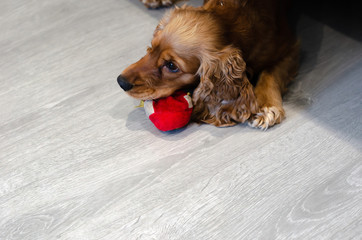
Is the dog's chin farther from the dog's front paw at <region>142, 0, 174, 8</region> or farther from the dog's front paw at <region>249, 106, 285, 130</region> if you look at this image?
the dog's front paw at <region>142, 0, 174, 8</region>

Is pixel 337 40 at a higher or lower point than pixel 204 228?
higher

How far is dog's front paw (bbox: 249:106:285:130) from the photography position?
1570mm

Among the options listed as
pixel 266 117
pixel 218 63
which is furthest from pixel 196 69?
pixel 266 117

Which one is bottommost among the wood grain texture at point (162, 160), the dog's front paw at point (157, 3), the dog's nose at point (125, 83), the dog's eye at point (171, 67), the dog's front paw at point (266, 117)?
the wood grain texture at point (162, 160)

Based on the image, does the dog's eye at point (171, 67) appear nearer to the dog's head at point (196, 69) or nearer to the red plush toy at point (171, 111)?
the dog's head at point (196, 69)

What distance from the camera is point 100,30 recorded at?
221 cm

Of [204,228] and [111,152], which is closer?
[204,228]

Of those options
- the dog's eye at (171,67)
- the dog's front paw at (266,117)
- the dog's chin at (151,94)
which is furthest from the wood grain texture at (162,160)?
the dog's eye at (171,67)

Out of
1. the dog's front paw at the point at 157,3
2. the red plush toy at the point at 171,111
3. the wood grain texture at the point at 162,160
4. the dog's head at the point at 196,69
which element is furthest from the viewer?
the dog's front paw at the point at 157,3

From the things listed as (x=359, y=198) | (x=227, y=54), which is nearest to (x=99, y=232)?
(x=227, y=54)

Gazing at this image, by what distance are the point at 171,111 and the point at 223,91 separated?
0.74 feet

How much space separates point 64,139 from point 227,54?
0.79 m

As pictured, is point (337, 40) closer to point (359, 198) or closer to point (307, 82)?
point (307, 82)

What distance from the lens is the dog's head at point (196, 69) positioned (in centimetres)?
144
